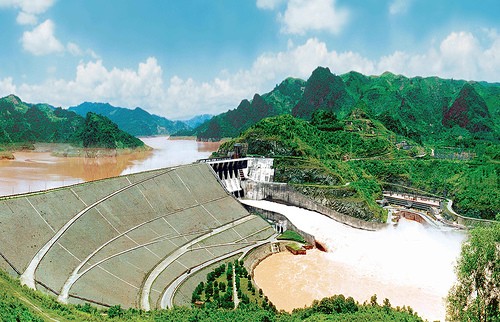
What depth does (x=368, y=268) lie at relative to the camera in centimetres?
4297

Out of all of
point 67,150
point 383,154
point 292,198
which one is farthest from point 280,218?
point 67,150

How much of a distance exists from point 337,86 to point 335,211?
→ 120526mm

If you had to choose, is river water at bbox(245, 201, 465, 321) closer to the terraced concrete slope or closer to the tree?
the terraced concrete slope

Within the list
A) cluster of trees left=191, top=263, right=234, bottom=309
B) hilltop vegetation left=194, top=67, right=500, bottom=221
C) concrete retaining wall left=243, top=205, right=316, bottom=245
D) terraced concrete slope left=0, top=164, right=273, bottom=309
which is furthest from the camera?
hilltop vegetation left=194, top=67, right=500, bottom=221

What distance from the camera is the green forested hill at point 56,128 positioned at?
138625 mm

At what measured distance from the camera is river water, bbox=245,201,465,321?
1446 inches

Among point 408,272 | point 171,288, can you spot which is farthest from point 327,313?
point 408,272

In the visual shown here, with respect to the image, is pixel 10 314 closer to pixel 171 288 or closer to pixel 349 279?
pixel 171 288

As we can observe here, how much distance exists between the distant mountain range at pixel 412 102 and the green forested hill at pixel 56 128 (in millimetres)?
75508

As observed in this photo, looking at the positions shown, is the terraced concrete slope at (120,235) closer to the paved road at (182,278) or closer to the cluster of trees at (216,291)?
the paved road at (182,278)

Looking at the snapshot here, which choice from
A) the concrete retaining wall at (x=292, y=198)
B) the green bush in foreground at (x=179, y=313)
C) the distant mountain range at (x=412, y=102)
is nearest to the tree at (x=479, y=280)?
the green bush in foreground at (x=179, y=313)

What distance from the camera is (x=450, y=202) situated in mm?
61656

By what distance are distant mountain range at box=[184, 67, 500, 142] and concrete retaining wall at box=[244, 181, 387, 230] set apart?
50946mm

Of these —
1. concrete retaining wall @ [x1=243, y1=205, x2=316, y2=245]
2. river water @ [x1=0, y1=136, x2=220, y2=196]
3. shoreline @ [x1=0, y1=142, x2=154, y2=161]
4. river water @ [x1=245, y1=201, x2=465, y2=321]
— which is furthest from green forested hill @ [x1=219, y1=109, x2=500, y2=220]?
shoreline @ [x1=0, y1=142, x2=154, y2=161]
